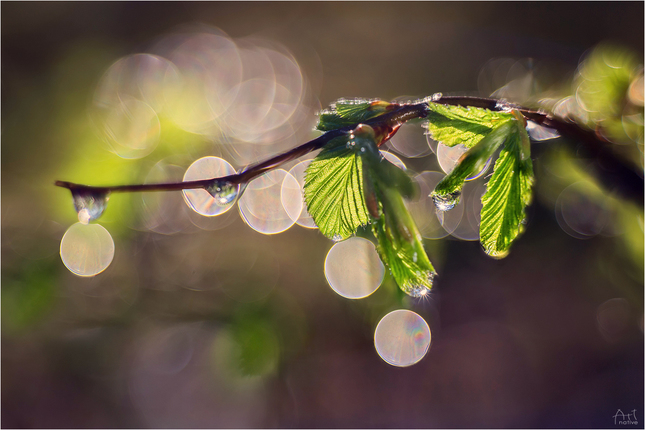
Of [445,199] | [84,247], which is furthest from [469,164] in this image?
[84,247]

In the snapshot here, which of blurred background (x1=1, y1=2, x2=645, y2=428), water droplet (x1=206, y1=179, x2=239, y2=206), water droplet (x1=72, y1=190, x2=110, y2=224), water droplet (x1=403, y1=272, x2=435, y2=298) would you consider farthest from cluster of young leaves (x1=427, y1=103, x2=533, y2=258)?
blurred background (x1=1, y1=2, x2=645, y2=428)

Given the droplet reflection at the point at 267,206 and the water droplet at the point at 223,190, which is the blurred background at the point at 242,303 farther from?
the water droplet at the point at 223,190

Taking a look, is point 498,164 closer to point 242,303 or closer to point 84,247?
point 242,303

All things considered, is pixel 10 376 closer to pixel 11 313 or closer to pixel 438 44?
pixel 11 313

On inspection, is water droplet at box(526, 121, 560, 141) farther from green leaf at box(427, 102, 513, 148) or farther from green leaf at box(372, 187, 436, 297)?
green leaf at box(372, 187, 436, 297)

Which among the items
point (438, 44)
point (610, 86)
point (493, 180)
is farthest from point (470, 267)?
point (438, 44)

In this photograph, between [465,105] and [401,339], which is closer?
[465,105]
